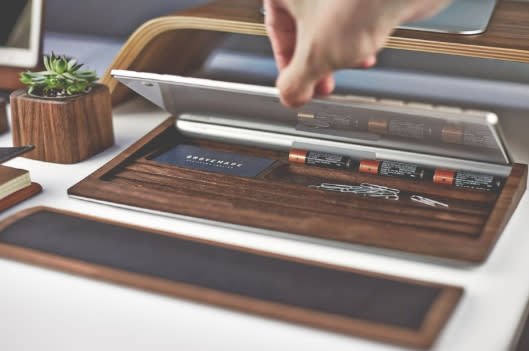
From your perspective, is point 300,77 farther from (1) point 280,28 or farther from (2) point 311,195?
(2) point 311,195

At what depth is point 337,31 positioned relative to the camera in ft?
1.62

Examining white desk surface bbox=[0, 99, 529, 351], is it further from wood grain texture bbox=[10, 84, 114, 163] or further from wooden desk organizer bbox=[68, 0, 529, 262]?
wood grain texture bbox=[10, 84, 114, 163]

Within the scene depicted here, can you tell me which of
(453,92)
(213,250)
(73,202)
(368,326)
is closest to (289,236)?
(213,250)

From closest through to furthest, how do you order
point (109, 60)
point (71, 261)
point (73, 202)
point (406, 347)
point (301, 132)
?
point (406, 347) < point (71, 261) < point (73, 202) < point (301, 132) < point (109, 60)

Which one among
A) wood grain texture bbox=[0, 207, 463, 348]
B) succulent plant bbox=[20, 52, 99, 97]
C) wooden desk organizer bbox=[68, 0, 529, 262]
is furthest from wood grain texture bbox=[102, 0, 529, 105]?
wood grain texture bbox=[0, 207, 463, 348]

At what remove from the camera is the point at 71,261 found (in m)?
0.72

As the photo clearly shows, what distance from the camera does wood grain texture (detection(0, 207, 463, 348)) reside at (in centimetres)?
59

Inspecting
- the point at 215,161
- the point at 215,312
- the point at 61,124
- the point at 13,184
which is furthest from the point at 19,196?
the point at 215,312

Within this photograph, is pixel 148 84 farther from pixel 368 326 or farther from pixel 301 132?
pixel 368 326

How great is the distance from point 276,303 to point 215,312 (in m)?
0.06

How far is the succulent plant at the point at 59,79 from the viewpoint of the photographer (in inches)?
38.7

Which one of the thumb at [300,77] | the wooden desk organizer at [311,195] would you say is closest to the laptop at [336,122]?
the wooden desk organizer at [311,195]

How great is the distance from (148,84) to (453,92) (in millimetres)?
641

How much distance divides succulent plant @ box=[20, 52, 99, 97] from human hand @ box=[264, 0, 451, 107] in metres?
0.50
